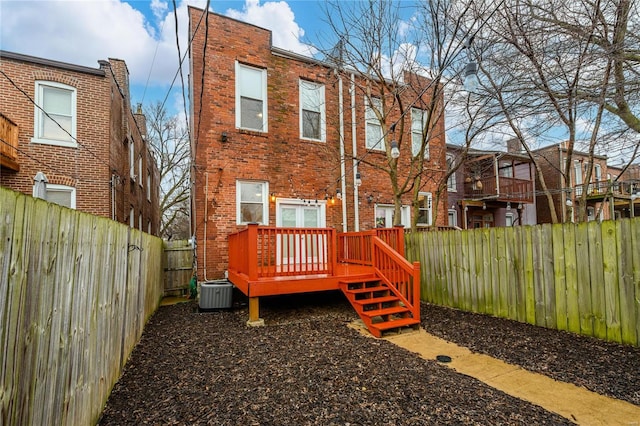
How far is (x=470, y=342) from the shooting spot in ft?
14.8

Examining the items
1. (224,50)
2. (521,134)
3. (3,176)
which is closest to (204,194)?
(224,50)

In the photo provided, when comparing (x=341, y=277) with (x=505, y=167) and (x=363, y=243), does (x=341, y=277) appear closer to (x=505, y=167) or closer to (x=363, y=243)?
(x=363, y=243)

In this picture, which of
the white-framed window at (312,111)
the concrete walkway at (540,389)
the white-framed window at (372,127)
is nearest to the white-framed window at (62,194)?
the white-framed window at (312,111)

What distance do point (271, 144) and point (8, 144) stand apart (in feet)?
20.5

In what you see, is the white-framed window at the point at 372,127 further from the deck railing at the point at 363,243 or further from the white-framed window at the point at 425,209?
the deck railing at the point at 363,243

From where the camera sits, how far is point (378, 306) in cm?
596

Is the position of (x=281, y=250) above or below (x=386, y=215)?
below

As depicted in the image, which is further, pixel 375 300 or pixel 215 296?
pixel 215 296

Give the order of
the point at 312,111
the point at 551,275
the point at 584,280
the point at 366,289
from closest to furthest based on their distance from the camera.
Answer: the point at 584,280 < the point at 551,275 < the point at 366,289 < the point at 312,111

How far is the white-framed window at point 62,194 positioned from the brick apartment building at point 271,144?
11.9 ft

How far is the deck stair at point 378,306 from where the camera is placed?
200 inches

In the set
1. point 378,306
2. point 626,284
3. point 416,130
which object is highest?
point 416,130

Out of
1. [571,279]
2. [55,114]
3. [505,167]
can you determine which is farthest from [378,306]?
[505,167]

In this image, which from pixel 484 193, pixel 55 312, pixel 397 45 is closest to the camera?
pixel 55 312
